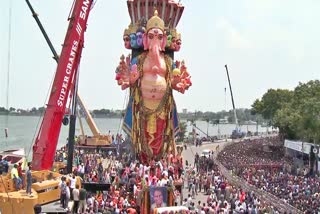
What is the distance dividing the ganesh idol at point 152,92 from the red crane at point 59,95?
8.60 meters

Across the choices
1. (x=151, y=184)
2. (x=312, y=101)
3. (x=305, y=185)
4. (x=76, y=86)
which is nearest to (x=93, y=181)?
(x=151, y=184)

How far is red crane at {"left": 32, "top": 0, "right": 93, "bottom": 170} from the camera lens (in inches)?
699

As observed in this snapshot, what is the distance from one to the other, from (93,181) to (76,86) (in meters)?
5.06

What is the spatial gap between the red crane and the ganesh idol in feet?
28.2

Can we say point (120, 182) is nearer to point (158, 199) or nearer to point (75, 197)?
point (158, 199)

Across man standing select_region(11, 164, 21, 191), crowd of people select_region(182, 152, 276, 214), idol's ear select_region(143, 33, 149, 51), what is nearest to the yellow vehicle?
A: man standing select_region(11, 164, 21, 191)

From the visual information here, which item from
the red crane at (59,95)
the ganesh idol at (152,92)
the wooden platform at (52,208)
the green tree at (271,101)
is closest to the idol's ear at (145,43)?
the ganesh idol at (152,92)

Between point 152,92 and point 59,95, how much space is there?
9.57 m

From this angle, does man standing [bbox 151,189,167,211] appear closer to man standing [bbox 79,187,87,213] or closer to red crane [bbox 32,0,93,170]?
man standing [bbox 79,187,87,213]

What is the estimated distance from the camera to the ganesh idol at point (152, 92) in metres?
26.8

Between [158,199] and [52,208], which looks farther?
[158,199]

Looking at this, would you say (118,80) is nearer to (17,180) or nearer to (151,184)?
(151,184)

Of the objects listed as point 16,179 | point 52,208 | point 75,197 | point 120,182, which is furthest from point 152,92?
point 52,208

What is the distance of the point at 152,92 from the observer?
2697 centimetres
